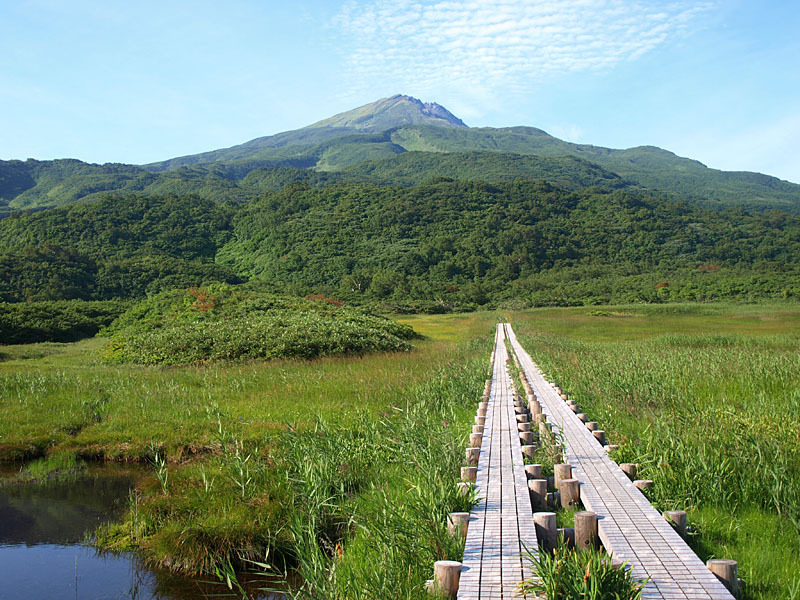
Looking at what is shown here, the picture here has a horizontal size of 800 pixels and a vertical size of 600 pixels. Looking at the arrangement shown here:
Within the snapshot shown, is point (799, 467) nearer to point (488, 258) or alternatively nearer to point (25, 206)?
point (488, 258)

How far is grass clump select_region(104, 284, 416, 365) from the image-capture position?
2014 centimetres

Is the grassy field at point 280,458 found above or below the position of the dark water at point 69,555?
above

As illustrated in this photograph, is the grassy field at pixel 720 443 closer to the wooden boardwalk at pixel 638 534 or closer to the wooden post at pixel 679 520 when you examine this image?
the wooden post at pixel 679 520

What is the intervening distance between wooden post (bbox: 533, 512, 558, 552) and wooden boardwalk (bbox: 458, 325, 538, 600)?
0.10m

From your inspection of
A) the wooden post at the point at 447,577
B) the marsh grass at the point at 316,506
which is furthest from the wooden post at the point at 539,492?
the wooden post at the point at 447,577

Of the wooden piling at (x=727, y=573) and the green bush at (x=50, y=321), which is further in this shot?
the green bush at (x=50, y=321)

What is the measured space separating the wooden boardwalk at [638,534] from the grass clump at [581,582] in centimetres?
21

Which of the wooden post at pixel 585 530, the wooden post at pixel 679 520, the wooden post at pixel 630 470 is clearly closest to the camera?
the wooden post at pixel 585 530

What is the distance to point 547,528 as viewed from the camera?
4383mm

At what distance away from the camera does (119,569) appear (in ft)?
19.2

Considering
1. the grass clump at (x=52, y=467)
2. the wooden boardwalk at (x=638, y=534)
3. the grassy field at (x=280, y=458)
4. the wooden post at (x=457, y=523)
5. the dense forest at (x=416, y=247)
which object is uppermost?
the dense forest at (x=416, y=247)

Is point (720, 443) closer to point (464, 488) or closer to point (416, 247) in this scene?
point (464, 488)

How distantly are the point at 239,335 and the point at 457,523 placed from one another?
1791cm

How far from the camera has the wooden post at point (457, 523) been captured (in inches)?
172
